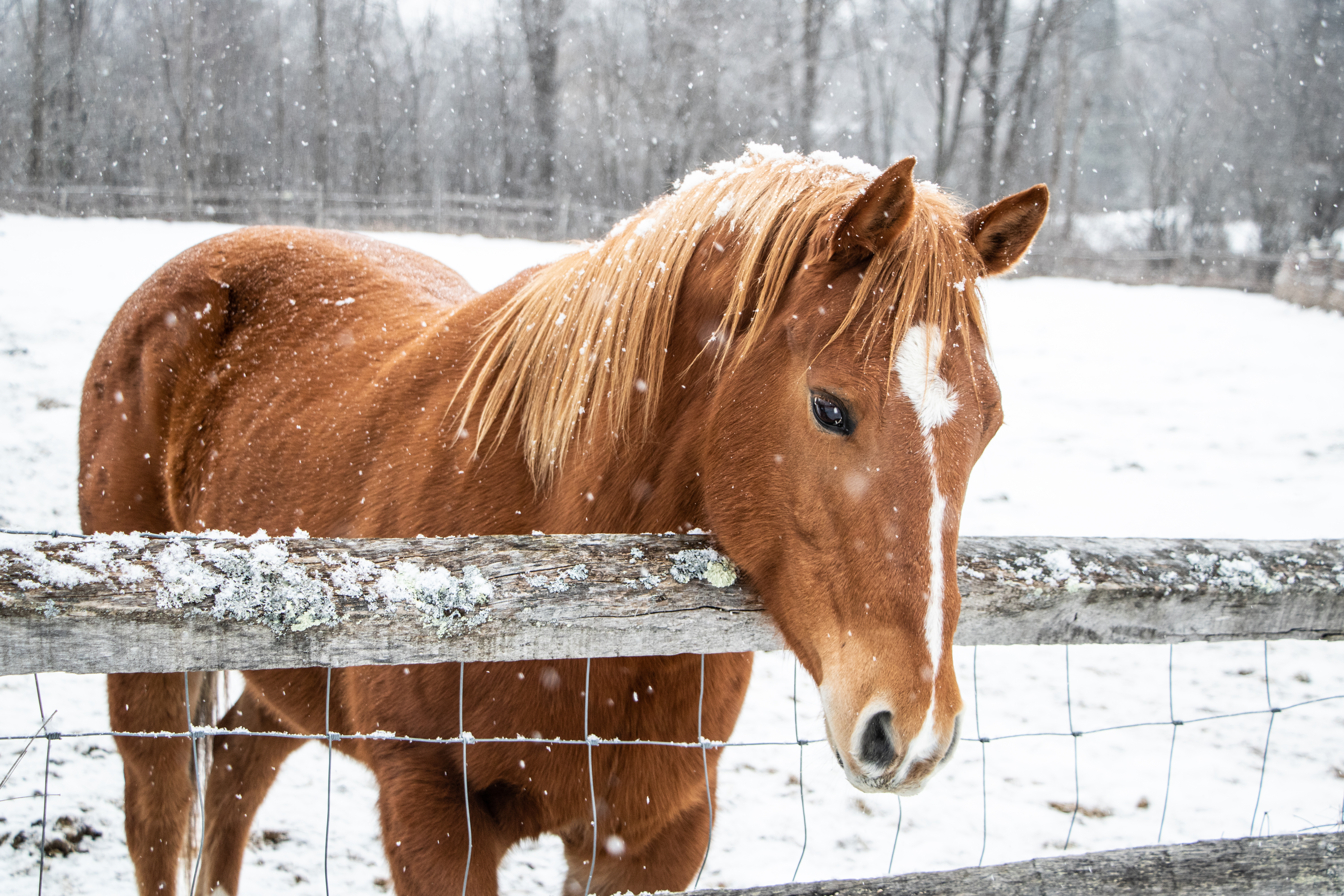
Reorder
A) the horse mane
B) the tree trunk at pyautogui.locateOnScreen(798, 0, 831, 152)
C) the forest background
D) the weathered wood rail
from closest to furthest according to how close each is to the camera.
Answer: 1. the weathered wood rail
2. the horse mane
3. the forest background
4. the tree trunk at pyautogui.locateOnScreen(798, 0, 831, 152)

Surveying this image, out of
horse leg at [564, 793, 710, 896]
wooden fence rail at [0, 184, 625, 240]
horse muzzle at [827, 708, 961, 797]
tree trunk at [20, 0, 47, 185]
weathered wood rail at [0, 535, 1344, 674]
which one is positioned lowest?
horse leg at [564, 793, 710, 896]

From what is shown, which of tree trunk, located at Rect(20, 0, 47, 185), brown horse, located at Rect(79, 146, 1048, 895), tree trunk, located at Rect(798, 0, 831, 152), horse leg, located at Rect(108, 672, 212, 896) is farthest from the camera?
tree trunk, located at Rect(798, 0, 831, 152)

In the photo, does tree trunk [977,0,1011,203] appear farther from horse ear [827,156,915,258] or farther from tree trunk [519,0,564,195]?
horse ear [827,156,915,258]

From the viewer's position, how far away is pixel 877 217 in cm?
141

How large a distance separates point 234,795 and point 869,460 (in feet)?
8.87

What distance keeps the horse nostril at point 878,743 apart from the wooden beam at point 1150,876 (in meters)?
0.16

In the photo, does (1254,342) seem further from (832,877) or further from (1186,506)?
(832,877)

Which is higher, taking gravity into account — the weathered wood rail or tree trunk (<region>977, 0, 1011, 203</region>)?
tree trunk (<region>977, 0, 1011, 203</region>)

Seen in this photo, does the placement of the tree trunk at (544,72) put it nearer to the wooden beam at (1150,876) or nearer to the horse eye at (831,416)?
the horse eye at (831,416)

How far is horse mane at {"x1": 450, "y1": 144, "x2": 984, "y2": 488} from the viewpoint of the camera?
4.64ft

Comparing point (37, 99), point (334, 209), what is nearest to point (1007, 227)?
point (334, 209)

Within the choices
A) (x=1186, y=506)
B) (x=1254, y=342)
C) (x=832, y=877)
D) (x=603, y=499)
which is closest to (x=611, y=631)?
(x=603, y=499)

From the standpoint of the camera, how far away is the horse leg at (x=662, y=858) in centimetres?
192

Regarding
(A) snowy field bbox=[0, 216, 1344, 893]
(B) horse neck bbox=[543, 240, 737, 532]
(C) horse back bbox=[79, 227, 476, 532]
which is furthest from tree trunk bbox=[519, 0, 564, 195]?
(B) horse neck bbox=[543, 240, 737, 532]
